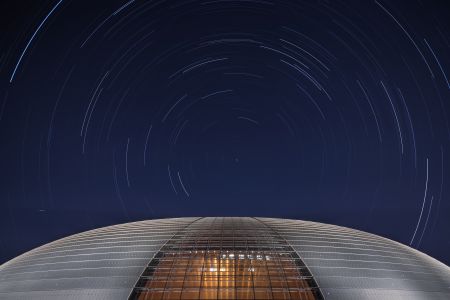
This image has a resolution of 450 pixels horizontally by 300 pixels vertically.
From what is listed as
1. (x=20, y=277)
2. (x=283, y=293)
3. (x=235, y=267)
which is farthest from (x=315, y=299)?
(x=20, y=277)

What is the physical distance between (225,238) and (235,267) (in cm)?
371

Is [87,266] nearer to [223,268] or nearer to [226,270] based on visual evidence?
[223,268]

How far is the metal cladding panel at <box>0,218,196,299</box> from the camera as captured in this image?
1702 centimetres

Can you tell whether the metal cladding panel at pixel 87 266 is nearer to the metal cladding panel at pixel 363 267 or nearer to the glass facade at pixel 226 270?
the glass facade at pixel 226 270

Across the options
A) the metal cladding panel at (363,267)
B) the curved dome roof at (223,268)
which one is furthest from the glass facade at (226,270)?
the metal cladding panel at (363,267)

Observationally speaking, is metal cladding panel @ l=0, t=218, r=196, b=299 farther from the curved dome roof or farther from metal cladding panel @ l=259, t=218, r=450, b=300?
metal cladding panel @ l=259, t=218, r=450, b=300

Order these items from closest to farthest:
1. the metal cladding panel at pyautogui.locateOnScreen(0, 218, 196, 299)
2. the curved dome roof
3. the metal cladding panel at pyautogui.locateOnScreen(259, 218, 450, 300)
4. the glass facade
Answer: the glass facade < the curved dome roof < the metal cladding panel at pyautogui.locateOnScreen(0, 218, 196, 299) < the metal cladding panel at pyautogui.locateOnScreen(259, 218, 450, 300)

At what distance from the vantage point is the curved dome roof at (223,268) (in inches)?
651

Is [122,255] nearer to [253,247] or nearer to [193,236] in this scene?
[193,236]

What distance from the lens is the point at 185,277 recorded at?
1711 cm

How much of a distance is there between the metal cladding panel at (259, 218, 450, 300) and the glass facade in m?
0.79

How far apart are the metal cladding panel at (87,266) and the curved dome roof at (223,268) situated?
0.05 metres

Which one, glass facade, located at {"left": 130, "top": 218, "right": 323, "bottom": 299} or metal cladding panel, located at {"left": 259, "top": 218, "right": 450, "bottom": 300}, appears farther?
metal cladding panel, located at {"left": 259, "top": 218, "right": 450, "bottom": 300}

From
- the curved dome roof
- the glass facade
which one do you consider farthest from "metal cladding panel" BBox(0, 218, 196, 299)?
the glass facade
